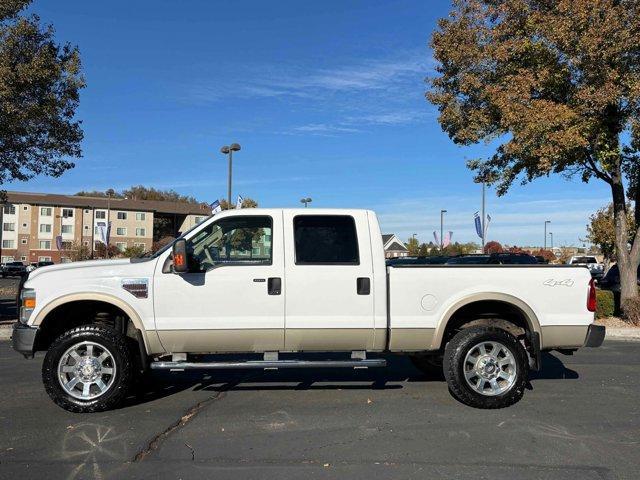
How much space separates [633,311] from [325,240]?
437 inches

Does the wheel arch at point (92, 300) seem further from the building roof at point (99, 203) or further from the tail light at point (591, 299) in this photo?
the building roof at point (99, 203)

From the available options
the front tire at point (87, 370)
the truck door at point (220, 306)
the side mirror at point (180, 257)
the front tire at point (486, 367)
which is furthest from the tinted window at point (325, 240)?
the front tire at point (87, 370)

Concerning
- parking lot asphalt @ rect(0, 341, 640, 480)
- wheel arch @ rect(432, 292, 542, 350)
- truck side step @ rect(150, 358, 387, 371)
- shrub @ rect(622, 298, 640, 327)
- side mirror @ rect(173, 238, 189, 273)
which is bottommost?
parking lot asphalt @ rect(0, 341, 640, 480)

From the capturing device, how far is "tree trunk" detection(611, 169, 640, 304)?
47.9ft

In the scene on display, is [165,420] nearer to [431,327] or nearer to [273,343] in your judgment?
[273,343]

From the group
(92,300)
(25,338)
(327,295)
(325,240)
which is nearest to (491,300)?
(327,295)

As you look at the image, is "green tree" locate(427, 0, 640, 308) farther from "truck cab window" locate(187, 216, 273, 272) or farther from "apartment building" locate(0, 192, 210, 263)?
"apartment building" locate(0, 192, 210, 263)

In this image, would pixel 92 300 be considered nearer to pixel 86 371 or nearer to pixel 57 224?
pixel 86 371

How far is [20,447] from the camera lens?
4859 mm

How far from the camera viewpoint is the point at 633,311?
1409 centimetres

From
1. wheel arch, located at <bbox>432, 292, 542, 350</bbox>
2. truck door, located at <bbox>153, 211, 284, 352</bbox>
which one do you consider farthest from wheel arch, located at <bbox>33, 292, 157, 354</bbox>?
wheel arch, located at <bbox>432, 292, 542, 350</bbox>

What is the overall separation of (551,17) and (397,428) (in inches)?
428

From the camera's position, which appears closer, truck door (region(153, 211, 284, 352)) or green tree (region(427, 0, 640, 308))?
truck door (region(153, 211, 284, 352))

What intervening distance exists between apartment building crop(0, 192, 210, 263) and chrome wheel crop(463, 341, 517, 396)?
73.2 m
